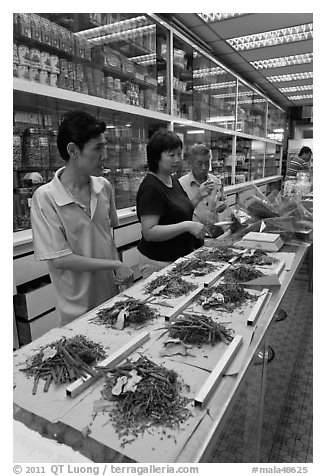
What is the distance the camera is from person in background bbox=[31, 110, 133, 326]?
4.70ft

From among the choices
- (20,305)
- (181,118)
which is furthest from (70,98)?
(181,118)

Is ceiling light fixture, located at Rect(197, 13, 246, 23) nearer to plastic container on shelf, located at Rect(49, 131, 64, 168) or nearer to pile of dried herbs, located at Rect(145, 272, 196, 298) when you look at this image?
plastic container on shelf, located at Rect(49, 131, 64, 168)

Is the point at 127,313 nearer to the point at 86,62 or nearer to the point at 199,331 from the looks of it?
the point at 199,331

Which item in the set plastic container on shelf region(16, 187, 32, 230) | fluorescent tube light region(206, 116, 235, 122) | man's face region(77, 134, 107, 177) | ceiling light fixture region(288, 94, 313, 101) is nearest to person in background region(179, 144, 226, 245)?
man's face region(77, 134, 107, 177)

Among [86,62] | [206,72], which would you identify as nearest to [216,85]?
[206,72]

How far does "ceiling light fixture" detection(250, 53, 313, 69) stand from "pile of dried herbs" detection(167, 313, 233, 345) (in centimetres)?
586

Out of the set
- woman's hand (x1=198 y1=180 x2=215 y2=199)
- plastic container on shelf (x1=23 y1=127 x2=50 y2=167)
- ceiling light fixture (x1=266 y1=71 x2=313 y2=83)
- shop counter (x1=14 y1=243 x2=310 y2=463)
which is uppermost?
ceiling light fixture (x1=266 y1=71 x2=313 y2=83)

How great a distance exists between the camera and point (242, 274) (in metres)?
1.54

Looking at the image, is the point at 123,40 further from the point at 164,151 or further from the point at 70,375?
the point at 70,375

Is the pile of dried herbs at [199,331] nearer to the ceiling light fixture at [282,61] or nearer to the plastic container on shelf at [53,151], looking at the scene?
the plastic container on shelf at [53,151]

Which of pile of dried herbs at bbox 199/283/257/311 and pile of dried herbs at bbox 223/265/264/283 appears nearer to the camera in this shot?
pile of dried herbs at bbox 199/283/257/311

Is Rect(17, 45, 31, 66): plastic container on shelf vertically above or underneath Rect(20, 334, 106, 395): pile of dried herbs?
above
